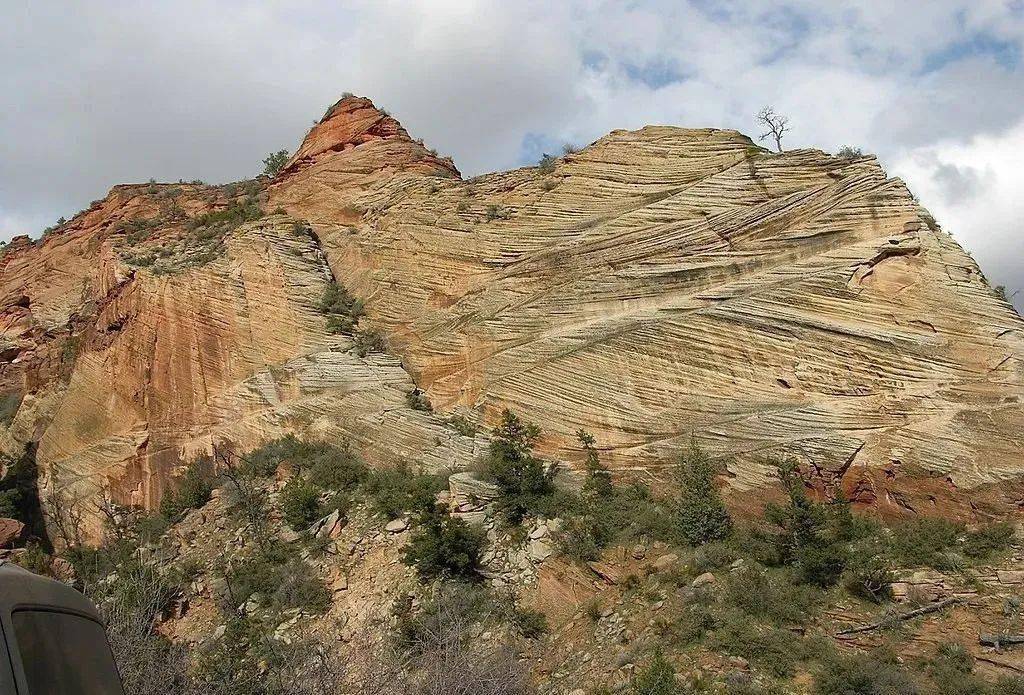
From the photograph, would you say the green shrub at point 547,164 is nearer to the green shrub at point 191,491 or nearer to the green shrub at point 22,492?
the green shrub at point 191,491

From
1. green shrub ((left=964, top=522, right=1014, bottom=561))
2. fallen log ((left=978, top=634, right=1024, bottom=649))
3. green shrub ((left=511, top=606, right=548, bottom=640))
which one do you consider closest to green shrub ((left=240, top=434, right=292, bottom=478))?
green shrub ((left=511, top=606, right=548, bottom=640))

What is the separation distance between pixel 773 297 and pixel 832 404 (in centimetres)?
251

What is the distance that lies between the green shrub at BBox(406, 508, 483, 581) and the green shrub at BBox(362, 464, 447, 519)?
0.82m

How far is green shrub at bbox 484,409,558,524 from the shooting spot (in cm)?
1400

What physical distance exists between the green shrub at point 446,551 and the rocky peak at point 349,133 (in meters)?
14.6

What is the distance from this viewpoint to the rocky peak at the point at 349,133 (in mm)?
24234

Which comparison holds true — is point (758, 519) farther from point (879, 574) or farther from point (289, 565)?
point (289, 565)

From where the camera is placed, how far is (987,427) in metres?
11.6

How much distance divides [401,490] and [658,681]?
25.9ft

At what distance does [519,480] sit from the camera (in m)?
14.3

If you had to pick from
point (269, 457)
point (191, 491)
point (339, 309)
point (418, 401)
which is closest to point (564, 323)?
point (418, 401)

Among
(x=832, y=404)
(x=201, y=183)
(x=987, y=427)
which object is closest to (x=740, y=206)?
(x=832, y=404)

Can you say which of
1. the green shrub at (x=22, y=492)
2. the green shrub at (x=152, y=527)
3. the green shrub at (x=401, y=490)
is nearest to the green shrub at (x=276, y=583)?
the green shrub at (x=401, y=490)

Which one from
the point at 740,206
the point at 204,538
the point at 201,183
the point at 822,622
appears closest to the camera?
the point at 822,622
